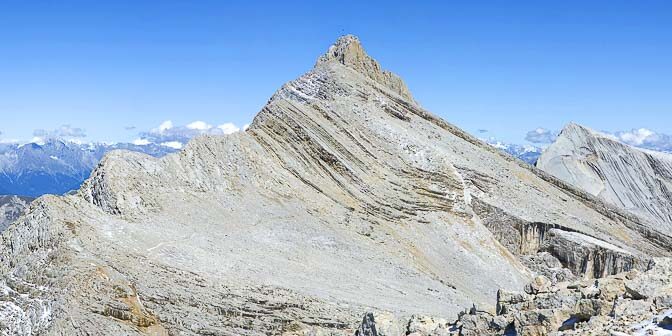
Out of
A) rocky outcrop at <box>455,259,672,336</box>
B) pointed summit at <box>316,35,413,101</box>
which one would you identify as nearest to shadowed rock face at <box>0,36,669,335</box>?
pointed summit at <box>316,35,413,101</box>

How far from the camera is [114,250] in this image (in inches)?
1358

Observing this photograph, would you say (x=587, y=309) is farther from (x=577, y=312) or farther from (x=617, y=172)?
(x=617, y=172)

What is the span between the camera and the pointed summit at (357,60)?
64250 mm

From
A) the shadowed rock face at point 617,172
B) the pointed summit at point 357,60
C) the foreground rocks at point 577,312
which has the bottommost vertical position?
the foreground rocks at point 577,312

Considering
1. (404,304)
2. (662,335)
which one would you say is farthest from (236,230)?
(662,335)

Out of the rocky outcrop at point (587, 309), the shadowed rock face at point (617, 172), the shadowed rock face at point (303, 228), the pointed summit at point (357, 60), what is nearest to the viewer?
the rocky outcrop at point (587, 309)

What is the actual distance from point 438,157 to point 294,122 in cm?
1099

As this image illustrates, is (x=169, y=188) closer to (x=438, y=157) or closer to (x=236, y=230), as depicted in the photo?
(x=236, y=230)

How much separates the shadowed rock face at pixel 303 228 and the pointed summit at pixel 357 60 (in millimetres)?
868

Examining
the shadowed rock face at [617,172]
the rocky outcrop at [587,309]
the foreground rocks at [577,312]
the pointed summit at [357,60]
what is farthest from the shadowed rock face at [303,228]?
the shadowed rock face at [617,172]

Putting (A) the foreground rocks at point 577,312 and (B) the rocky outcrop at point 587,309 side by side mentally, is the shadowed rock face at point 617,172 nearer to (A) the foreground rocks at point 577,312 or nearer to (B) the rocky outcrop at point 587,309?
(A) the foreground rocks at point 577,312

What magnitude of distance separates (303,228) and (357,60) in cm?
2661

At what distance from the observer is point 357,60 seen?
64.8 metres

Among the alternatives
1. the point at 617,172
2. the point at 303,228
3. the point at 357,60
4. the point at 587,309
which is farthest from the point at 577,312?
the point at 617,172
